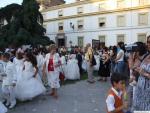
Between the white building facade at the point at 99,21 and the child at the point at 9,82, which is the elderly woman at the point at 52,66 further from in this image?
the white building facade at the point at 99,21

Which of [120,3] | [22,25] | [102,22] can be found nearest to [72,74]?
[22,25]

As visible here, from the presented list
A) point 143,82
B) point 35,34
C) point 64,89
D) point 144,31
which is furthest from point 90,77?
point 144,31

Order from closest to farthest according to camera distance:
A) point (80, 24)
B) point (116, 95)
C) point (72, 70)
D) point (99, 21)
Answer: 1. point (116, 95)
2. point (72, 70)
3. point (99, 21)
4. point (80, 24)

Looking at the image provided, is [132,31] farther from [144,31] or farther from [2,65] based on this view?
[2,65]

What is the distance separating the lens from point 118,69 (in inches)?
530

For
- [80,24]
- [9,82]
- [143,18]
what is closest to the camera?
[9,82]

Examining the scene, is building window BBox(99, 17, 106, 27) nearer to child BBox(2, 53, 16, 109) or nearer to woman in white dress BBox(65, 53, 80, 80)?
woman in white dress BBox(65, 53, 80, 80)

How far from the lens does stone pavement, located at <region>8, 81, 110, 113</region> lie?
10039 mm

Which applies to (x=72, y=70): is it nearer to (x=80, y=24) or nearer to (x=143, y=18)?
(x=143, y=18)

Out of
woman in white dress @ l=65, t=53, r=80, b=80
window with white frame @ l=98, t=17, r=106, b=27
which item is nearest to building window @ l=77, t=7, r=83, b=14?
window with white frame @ l=98, t=17, r=106, b=27

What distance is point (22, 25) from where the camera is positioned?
4816 centimetres

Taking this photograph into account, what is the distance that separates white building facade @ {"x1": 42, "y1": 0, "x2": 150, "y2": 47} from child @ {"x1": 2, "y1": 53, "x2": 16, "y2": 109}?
4365cm

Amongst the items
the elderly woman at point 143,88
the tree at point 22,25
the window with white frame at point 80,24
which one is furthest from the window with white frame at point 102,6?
the elderly woman at point 143,88

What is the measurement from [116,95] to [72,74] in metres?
13.1
